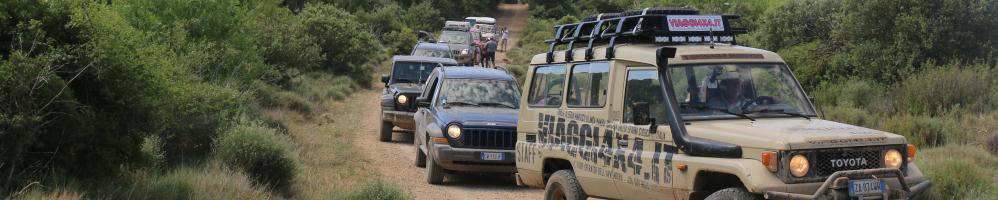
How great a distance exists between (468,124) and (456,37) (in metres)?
24.6

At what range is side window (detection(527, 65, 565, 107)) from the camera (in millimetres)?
8953

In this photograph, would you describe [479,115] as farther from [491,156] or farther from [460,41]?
[460,41]

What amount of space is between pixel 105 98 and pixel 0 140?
1314 mm

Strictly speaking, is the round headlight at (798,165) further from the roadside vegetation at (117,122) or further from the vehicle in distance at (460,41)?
the vehicle in distance at (460,41)

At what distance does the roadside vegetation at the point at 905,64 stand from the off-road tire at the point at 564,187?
6416 mm

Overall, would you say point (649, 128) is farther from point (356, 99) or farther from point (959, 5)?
point (356, 99)

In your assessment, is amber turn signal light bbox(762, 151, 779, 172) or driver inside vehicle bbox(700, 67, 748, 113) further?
driver inside vehicle bbox(700, 67, 748, 113)

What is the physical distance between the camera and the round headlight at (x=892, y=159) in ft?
21.3

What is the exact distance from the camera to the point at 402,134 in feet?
65.7

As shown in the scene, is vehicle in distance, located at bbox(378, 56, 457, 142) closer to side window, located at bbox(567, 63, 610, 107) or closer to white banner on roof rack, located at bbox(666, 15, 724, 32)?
side window, located at bbox(567, 63, 610, 107)

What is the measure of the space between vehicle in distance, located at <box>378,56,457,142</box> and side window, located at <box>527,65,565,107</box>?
24.3ft

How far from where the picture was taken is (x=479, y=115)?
13.2 m

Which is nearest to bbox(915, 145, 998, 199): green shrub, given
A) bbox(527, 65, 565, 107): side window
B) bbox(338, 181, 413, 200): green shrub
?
bbox(527, 65, 565, 107): side window

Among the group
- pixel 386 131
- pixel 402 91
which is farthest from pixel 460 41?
pixel 402 91
